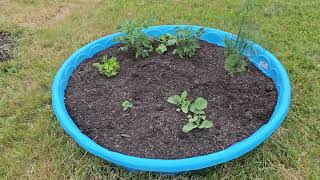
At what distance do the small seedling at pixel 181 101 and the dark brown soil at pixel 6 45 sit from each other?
164 cm

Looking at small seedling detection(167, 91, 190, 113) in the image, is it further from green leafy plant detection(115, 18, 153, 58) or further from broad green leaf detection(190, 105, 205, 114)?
green leafy plant detection(115, 18, 153, 58)

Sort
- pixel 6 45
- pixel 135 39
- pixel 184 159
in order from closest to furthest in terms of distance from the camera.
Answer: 1. pixel 184 159
2. pixel 135 39
3. pixel 6 45

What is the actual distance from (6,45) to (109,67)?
1298 millimetres

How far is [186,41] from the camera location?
269cm

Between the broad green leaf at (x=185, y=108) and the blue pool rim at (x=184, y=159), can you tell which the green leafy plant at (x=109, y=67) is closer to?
the blue pool rim at (x=184, y=159)

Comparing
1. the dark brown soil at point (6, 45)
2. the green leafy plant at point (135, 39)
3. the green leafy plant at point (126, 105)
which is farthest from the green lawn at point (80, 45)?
the green leafy plant at point (135, 39)

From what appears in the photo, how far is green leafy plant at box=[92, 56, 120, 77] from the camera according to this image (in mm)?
2584

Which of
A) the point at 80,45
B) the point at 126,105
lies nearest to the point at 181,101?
the point at 126,105

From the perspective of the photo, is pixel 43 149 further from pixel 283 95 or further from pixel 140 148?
pixel 283 95

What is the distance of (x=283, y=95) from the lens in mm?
2320

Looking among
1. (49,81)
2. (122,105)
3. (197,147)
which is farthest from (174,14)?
(197,147)

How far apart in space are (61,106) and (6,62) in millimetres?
1118

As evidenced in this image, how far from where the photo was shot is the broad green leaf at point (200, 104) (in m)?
2.27

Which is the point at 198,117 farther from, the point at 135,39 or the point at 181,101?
the point at 135,39
